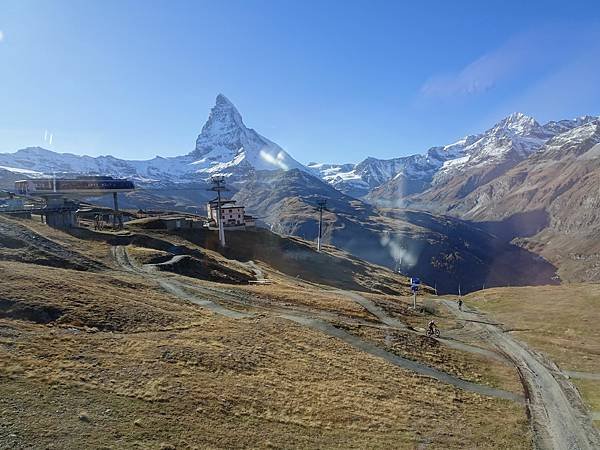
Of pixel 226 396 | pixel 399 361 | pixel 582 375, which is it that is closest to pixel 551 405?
pixel 582 375

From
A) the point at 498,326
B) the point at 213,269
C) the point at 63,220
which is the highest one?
the point at 63,220

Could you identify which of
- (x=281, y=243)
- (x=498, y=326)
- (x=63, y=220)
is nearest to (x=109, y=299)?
(x=498, y=326)

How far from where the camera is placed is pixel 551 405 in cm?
3322

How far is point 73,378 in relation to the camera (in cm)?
2250

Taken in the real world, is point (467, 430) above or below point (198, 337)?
below

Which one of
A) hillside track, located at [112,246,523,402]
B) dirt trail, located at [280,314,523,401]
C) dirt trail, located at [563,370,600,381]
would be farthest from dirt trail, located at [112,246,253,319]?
dirt trail, located at [563,370,600,381]

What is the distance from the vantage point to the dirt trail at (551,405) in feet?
91.5

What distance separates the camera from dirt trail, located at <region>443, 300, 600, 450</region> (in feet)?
91.5

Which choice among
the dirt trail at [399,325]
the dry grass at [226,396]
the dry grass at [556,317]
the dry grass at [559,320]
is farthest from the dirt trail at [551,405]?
the dry grass at [556,317]

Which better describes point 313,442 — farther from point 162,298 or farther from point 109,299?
point 162,298

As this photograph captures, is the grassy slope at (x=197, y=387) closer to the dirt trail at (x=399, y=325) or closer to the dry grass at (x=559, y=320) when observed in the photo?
the dirt trail at (x=399, y=325)

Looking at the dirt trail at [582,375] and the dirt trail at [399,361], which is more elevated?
the dirt trail at [399,361]

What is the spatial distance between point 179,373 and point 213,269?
44676 millimetres

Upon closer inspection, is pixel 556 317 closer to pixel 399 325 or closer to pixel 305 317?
pixel 399 325
